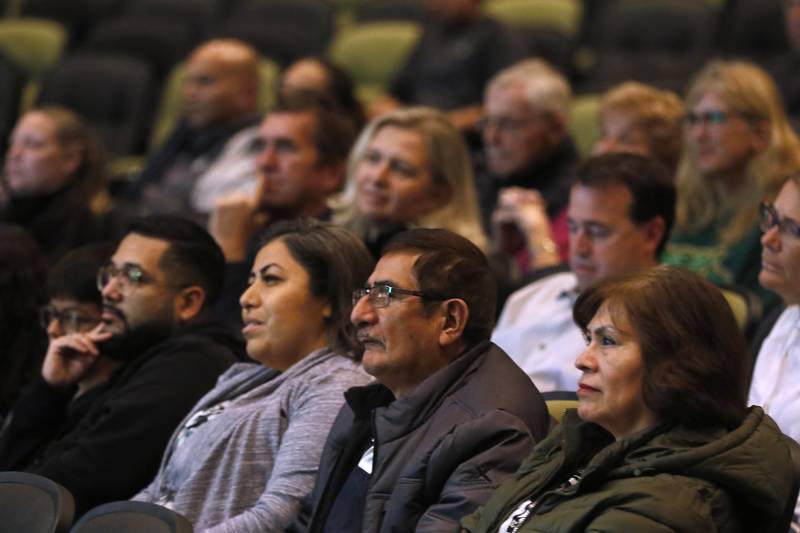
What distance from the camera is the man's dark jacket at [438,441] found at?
2.38 m

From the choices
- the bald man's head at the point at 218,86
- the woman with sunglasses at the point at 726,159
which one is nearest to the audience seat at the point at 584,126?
the woman with sunglasses at the point at 726,159

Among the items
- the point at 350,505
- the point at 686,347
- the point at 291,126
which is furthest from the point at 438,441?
the point at 291,126

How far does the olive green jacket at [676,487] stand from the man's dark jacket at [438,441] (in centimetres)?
11

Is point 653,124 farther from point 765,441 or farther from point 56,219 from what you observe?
point 765,441

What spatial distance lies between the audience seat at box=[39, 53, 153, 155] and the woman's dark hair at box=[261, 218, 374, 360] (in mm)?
3696

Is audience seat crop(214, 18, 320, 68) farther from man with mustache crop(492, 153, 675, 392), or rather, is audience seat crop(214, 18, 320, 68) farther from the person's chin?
the person's chin

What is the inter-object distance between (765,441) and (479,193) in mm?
2711

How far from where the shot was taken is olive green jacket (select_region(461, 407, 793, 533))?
2.07 meters

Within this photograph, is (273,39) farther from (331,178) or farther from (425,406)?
(425,406)

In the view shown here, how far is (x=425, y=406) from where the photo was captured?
2.50m

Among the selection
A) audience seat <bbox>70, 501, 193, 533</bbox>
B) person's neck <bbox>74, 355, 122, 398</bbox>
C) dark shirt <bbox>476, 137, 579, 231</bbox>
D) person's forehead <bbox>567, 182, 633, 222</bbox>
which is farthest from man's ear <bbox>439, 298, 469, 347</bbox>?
dark shirt <bbox>476, 137, 579, 231</bbox>

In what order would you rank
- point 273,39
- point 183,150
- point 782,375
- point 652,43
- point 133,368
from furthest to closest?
point 273,39 → point 652,43 → point 183,150 → point 133,368 → point 782,375

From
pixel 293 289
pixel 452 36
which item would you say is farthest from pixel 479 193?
pixel 293 289

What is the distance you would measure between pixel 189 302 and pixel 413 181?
87cm
